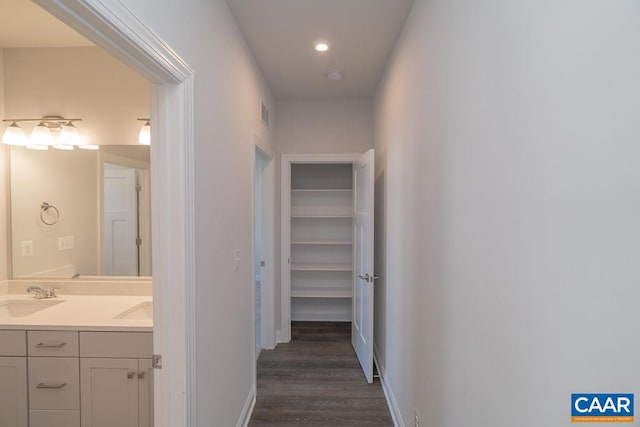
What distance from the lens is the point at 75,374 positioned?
180 centimetres

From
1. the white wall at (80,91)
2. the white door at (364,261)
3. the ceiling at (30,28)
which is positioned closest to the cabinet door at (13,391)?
the white wall at (80,91)

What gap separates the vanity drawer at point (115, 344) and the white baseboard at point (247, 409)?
857 mm

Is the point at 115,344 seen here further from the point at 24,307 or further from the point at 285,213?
the point at 285,213

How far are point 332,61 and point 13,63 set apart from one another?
2243mm

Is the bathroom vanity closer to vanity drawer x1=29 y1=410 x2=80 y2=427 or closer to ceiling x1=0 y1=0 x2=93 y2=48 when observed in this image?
vanity drawer x1=29 y1=410 x2=80 y2=427

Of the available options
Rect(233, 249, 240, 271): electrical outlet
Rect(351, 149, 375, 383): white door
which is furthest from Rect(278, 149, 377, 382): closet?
Rect(233, 249, 240, 271): electrical outlet

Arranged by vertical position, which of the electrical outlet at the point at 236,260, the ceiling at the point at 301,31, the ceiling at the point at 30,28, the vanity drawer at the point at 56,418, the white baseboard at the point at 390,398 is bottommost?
the white baseboard at the point at 390,398

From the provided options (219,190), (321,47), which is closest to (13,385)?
(219,190)

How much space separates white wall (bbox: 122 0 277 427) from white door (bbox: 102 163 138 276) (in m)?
0.81

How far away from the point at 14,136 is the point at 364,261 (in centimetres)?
276

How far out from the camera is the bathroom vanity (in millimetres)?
1788

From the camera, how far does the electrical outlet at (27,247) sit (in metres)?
2.36

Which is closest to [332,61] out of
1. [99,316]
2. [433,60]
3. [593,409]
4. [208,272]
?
[433,60]

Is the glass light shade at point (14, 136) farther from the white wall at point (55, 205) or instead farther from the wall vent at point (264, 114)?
the wall vent at point (264, 114)
